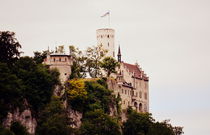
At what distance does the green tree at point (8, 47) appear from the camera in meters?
138

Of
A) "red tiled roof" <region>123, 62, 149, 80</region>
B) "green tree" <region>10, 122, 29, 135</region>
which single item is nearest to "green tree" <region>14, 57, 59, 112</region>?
"green tree" <region>10, 122, 29, 135</region>

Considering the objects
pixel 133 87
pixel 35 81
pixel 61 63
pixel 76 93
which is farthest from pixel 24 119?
pixel 133 87

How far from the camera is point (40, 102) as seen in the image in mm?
140750

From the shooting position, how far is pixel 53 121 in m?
139

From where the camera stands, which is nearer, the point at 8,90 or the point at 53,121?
the point at 8,90

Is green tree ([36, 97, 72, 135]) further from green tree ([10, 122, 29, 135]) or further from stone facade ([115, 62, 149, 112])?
stone facade ([115, 62, 149, 112])

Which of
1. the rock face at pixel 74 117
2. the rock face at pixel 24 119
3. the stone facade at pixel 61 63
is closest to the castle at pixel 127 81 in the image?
the stone facade at pixel 61 63

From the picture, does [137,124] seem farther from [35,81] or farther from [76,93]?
[35,81]

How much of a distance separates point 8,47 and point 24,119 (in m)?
10.3

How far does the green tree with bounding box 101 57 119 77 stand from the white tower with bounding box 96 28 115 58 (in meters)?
10.4

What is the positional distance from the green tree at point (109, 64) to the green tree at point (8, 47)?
87.2 ft

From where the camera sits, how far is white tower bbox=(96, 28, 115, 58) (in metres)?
176

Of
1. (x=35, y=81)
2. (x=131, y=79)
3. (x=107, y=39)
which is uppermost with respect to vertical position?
(x=107, y=39)

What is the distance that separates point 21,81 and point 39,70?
5.21 metres
